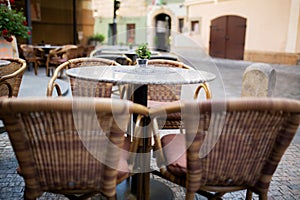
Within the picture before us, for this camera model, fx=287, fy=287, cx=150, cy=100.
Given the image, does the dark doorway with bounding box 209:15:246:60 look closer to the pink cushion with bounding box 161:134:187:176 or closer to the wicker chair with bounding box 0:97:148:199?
the pink cushion with bounding box 161:134:187:176

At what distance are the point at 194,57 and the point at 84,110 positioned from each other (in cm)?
1351

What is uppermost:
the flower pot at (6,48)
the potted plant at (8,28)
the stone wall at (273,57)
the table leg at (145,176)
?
the potted plant at (8,28)

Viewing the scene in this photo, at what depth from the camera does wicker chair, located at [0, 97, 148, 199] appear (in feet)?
3.39

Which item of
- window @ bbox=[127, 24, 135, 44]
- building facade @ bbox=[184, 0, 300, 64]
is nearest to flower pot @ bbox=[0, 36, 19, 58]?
building facade @ bbox=[184, 0, 300, 64]

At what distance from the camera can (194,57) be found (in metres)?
14.2

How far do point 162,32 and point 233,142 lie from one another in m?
19.2

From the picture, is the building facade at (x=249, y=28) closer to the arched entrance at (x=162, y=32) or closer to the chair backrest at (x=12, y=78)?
the arched entrance at (x=162, y=32)

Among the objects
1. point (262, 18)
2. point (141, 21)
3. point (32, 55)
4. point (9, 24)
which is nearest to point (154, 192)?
point (9, 24)

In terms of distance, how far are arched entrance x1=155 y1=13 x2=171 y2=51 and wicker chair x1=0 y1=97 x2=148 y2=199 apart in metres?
17.0

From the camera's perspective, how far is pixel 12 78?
8.06 feet

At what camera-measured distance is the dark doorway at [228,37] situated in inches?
487

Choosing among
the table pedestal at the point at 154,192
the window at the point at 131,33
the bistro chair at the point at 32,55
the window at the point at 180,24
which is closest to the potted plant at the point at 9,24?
the bistro chair at the point at 32,55

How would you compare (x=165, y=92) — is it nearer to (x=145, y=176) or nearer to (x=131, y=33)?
(x=145, y=176)

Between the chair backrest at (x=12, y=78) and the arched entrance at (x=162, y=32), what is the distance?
15536 mm
